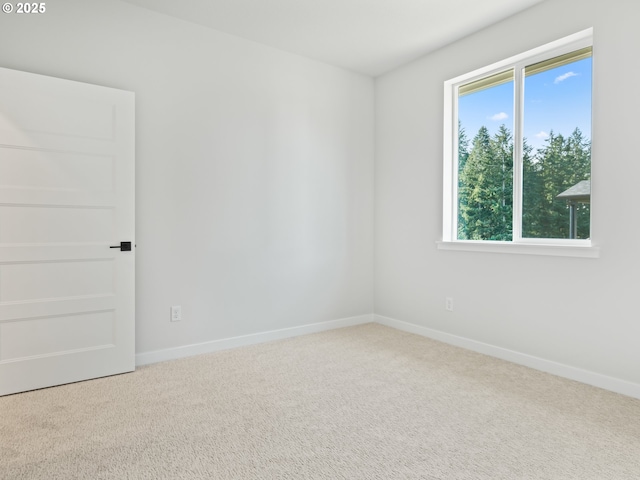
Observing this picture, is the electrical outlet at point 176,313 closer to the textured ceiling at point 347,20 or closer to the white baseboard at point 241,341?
the white baseboard at point 241,341

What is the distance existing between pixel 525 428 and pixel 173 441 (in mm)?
1733

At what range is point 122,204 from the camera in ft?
8.86

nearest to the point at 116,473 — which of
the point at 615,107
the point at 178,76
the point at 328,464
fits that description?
the point at 328,464

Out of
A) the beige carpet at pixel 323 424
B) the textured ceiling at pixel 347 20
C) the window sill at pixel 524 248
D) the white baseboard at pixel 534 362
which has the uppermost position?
the textured ceiling at pixel 347 20

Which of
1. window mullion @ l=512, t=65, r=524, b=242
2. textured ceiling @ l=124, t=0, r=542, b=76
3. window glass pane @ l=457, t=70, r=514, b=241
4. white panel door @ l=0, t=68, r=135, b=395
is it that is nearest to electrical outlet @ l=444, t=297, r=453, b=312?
window glass pane @ l=457, t=70, r=514, b=241

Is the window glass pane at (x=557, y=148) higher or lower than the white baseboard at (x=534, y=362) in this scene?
higher

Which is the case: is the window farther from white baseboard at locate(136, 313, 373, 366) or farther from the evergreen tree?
white baseboard at locate(136, 313, 373, 366)

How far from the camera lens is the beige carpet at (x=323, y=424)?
1627mm

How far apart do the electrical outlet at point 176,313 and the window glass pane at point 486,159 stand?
2.51 m

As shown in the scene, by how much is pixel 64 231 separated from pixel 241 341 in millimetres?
1586

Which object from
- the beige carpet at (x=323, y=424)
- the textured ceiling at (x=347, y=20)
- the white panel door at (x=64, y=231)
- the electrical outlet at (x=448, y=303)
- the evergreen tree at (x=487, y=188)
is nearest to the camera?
the beige carpet at (x=323, y=424)

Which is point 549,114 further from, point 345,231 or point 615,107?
point 345,231

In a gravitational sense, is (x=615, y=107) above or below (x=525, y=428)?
above

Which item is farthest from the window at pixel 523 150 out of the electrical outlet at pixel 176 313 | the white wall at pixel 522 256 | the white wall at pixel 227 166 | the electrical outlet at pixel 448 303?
the electrical outlet at pixel 176 313
